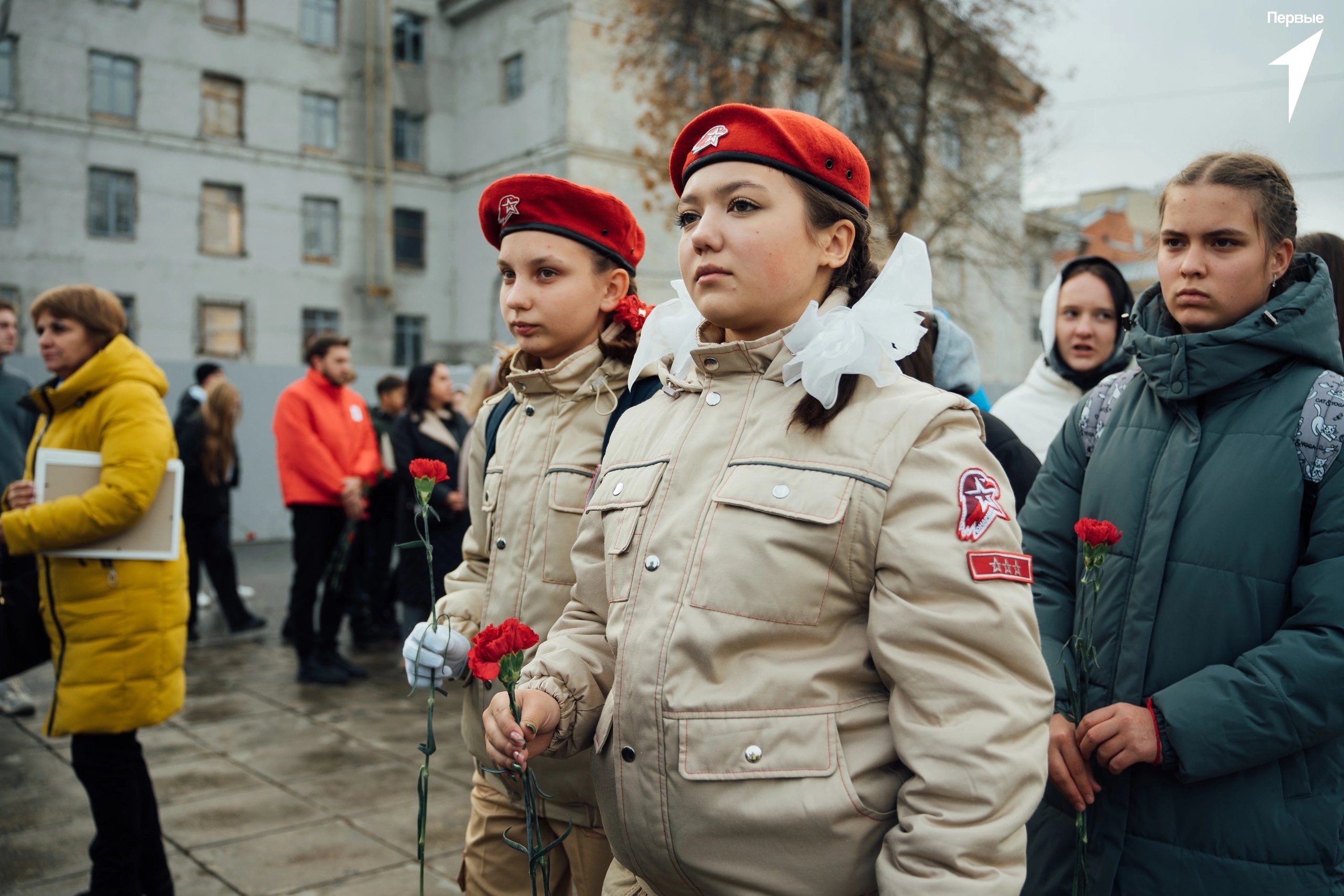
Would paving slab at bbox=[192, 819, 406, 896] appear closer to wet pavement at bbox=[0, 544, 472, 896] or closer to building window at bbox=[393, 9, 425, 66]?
wet pavement at bbox=[0, 544, 472, 896]

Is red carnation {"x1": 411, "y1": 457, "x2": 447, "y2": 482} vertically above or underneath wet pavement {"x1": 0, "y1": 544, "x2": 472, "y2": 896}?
above

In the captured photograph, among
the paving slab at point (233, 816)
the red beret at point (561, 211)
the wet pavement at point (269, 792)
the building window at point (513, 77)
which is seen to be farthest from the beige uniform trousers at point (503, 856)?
the building window at point (513, 77)

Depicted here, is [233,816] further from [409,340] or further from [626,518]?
[409,340]

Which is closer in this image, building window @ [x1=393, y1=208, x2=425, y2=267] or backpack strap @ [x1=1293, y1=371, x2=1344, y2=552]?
backpack strap @ [x1=1293, y1=371, x2=1344, y2=552]

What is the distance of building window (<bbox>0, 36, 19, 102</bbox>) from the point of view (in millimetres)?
22609

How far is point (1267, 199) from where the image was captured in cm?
203

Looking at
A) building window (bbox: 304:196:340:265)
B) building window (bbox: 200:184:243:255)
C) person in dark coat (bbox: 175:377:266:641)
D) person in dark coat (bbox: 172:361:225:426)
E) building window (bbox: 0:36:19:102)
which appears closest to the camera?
person in dark coat (bbox: 175:377:266:641)

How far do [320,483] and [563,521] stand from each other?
16.7 ft

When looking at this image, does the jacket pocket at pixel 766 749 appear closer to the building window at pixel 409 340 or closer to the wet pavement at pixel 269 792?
the wet pavement at pixel 269 792

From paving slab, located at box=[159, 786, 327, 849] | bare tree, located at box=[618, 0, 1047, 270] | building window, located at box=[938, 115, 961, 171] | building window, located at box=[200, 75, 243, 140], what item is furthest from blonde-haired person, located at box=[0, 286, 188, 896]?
building window, located at box=[200, 75, 243, 140]

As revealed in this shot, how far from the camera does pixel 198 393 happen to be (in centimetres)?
882

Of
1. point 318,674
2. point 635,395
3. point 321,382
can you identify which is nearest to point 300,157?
point 321,382

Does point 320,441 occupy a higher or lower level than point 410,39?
lower

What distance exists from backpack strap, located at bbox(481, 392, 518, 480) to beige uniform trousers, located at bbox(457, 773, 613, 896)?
82 centimetres
